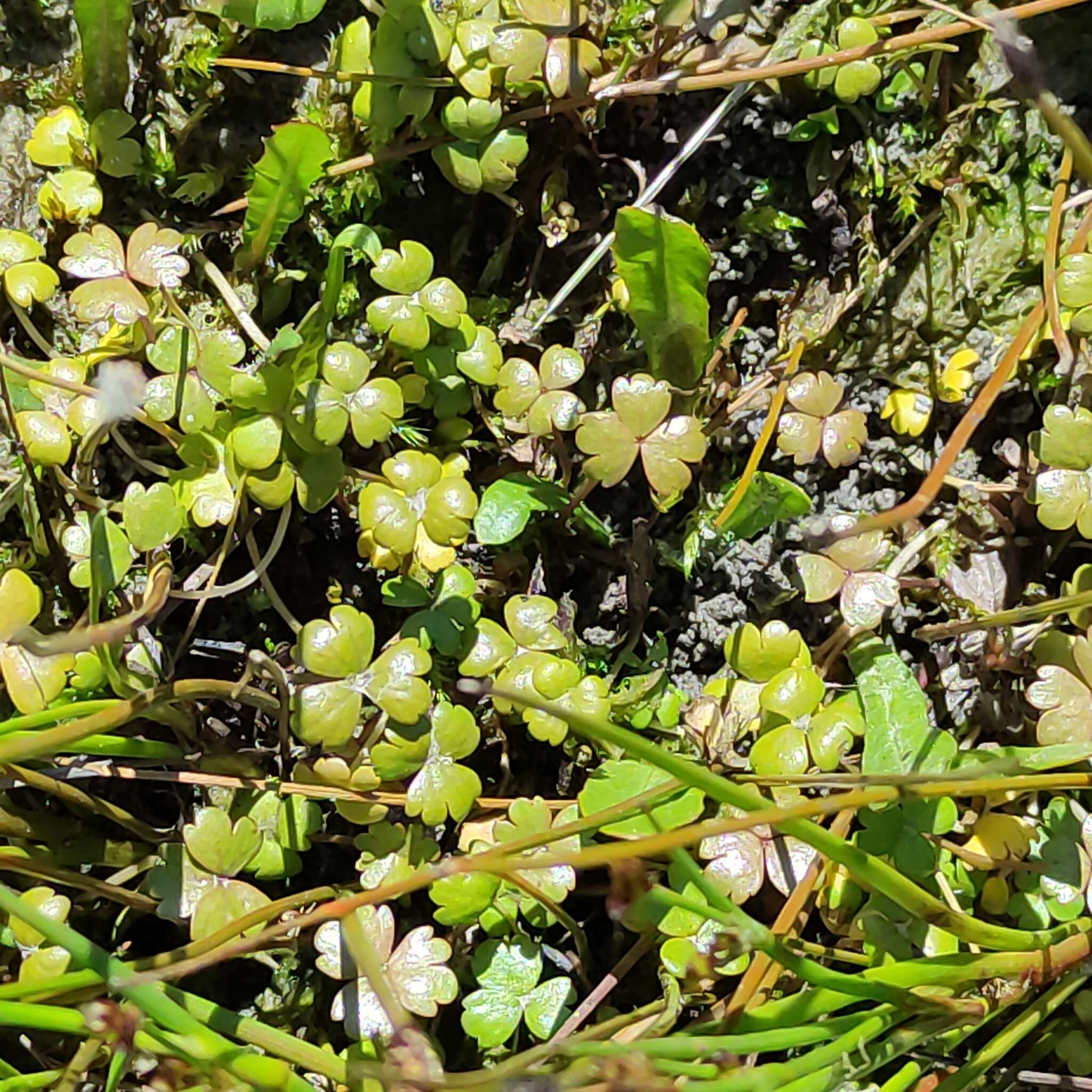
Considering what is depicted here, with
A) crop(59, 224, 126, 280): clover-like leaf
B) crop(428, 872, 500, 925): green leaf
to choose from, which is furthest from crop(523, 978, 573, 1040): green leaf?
crop(59, 224, 126, 280): clover-like leaf

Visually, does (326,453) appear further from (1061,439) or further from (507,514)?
(1061,439)

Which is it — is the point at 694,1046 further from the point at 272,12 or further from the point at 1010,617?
the point at 272,12

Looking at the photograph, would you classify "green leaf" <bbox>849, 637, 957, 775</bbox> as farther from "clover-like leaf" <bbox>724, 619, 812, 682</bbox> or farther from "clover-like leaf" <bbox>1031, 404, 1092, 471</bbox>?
"clover-like leaf" <bbox>1031, 404, 1092, 471</bbox>

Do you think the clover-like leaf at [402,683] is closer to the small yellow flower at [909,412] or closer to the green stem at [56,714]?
the green stem at [56,714]

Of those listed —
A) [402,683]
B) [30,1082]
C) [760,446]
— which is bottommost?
[30,1082]

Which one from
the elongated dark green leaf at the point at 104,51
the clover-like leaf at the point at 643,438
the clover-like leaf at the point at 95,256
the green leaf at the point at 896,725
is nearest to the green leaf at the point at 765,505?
the clover-like leaf at the point at 643,438

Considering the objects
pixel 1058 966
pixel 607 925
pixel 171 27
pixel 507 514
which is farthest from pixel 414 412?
pixel 1058 966

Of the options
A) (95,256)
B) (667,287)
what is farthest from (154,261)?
(667,287)
